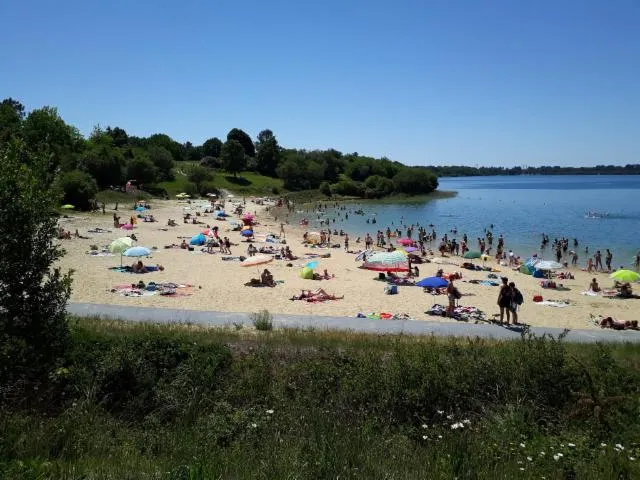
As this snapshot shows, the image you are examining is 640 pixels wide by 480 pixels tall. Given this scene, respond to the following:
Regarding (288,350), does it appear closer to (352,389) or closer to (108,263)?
(352,389)

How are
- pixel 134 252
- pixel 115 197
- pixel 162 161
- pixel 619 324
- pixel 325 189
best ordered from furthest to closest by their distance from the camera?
pixel 325 189 < pixel 162 161 < pixel 115 197 < pixel 134 252 < pixel 619 324

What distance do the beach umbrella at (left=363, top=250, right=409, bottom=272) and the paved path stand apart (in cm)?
892

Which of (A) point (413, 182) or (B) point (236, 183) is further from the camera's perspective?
(A) point (413, 182)

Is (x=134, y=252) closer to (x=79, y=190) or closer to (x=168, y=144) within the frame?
(x=79, y=190)

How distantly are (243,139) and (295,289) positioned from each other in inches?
4421

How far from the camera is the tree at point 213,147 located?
13325 centimetres

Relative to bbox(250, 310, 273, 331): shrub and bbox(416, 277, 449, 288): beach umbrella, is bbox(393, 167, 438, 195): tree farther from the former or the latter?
bbox(250, 310, 273, 331): shrub

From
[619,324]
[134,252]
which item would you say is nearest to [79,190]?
[134,252]

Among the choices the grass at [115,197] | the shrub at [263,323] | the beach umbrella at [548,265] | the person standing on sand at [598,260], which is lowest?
the person standing on sand at [598,260]

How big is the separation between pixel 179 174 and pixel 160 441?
9439 centimetres

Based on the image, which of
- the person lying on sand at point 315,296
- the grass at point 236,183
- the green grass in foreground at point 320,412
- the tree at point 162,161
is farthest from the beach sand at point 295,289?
the tree at point 162,161

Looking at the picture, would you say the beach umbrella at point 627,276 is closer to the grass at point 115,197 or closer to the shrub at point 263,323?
the shrub at point 263,323

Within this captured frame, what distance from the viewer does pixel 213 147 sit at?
5246 inches

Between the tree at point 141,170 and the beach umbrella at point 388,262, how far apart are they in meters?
57.2
